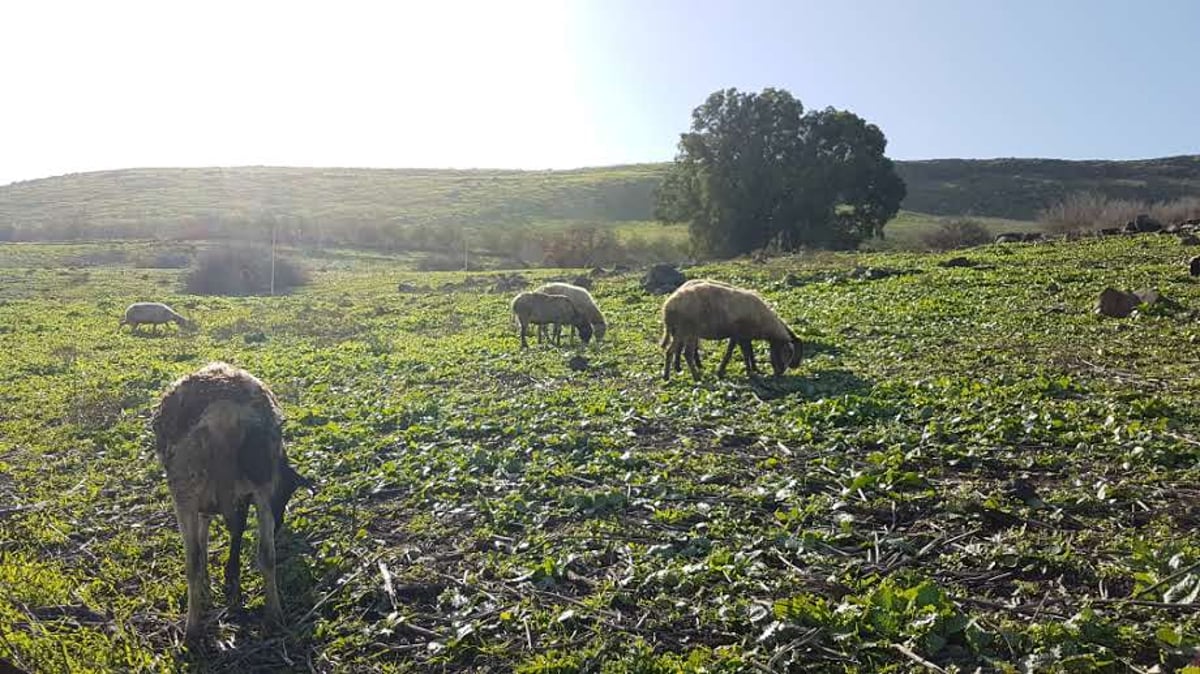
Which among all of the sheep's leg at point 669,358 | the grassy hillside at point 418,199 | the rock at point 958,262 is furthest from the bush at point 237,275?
the sheep's leg at point 669,358

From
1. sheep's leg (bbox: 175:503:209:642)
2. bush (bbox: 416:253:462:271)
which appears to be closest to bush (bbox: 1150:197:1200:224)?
sheep's leg (bbox: 175:503:209:642)

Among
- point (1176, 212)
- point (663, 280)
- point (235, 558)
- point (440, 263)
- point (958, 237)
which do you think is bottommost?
point (440, 263)

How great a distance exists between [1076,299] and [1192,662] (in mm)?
16710

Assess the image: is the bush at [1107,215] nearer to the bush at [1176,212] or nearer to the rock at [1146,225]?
the bush at [1176,212]

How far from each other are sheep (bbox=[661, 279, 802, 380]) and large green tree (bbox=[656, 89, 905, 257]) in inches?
1487

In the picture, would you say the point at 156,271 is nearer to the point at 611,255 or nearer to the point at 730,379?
the point at 611,255

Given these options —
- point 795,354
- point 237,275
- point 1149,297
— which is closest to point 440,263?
point 237,275

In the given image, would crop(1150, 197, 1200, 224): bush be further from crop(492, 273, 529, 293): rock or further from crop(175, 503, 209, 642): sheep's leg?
crop(175, 503, 209, 642): sheep's leg

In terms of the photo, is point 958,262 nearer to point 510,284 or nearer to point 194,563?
point 510,284

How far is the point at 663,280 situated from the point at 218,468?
84.6 ft

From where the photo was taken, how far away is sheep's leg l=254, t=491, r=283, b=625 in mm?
6766

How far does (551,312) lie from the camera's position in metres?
21.9

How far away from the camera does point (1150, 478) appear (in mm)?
7457

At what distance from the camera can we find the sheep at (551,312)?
21.9 metres
